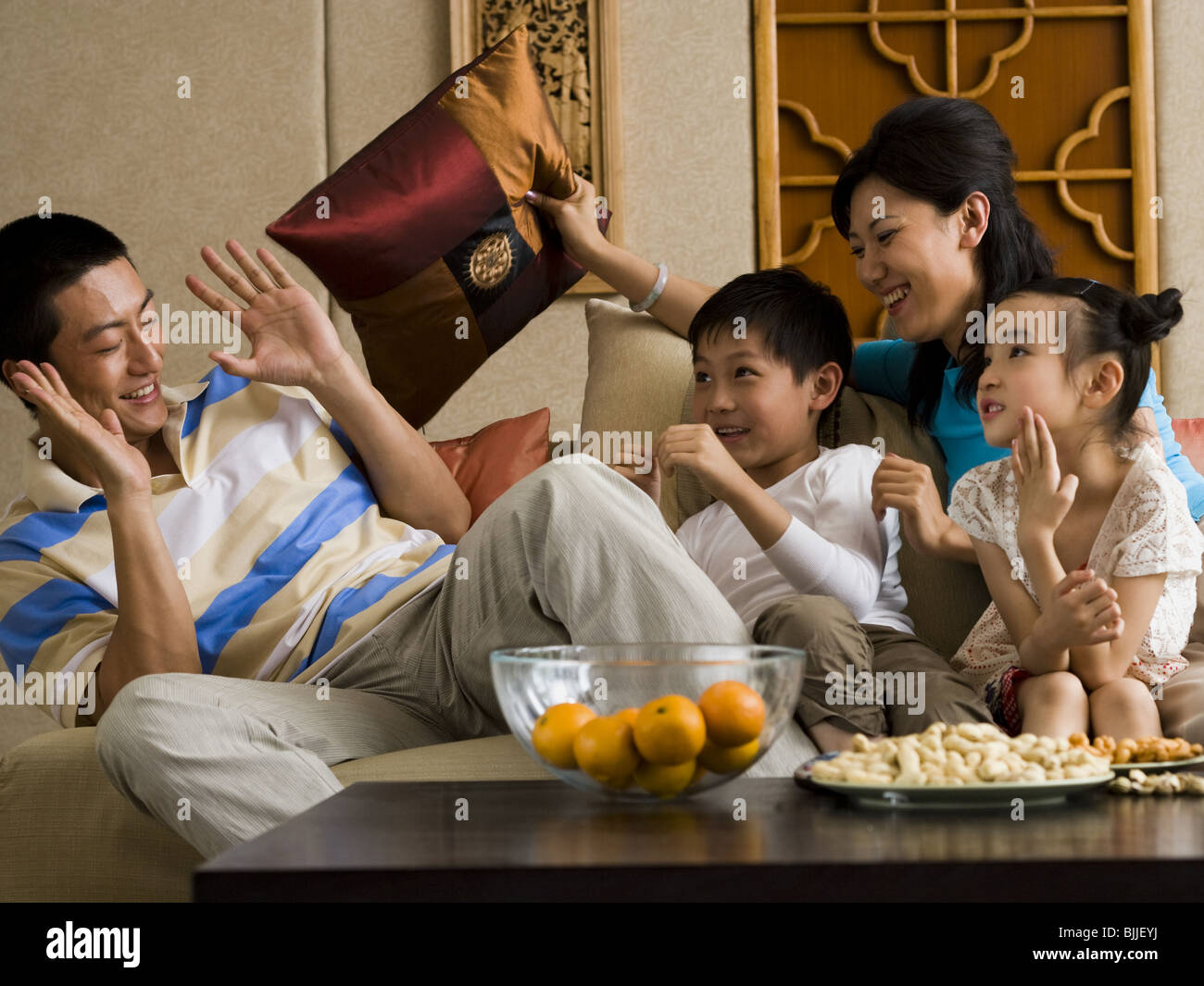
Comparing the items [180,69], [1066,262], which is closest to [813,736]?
[1066,262]

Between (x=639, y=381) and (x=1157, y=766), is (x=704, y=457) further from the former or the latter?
(x=1157, y=766)

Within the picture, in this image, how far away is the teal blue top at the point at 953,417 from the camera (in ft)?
5.30

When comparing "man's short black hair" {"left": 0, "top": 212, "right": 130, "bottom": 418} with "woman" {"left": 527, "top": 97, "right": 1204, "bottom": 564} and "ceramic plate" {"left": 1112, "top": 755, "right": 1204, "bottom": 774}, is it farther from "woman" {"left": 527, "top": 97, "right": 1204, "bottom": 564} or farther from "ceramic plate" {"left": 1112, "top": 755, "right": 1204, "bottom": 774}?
"ceramic plate" {"left": 1112, "top": 755, "right": 1204, "bottom": 774}

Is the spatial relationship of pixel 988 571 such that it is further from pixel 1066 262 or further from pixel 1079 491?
pixel 1066 262

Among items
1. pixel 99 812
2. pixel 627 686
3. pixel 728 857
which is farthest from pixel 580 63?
pixel 728 857

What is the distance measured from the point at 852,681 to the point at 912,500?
11.9 inches

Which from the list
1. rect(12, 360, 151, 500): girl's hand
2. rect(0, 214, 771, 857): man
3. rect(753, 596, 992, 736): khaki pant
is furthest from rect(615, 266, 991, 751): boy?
rect(12, 360, 151, 500): girl's hand

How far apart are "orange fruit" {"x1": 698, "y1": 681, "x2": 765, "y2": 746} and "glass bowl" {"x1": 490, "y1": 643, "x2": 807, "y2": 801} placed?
0.10ft

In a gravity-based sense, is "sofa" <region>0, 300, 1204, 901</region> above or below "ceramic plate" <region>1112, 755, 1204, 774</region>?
below

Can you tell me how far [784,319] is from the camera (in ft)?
5.75

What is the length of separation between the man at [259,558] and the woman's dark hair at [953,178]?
0.70m

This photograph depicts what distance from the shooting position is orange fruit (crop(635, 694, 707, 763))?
0.80m

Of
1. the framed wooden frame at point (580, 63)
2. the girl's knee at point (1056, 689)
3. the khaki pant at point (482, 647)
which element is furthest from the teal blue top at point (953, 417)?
the framed wooden frame at point (580, 63)
